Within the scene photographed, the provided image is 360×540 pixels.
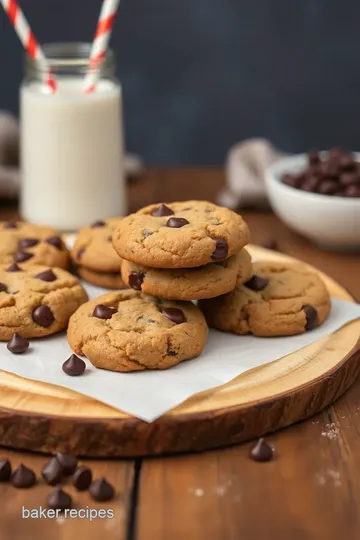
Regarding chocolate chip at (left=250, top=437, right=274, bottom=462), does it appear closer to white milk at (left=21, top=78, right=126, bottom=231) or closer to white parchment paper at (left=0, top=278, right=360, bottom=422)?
white parchment paper at (left=0, top=278, right=360, bottom=422)

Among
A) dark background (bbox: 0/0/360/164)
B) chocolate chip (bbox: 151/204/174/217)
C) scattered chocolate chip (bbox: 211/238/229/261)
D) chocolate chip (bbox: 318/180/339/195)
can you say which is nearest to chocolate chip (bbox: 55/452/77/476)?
scattered chocolate chip (bbox: 211/238/229/261)

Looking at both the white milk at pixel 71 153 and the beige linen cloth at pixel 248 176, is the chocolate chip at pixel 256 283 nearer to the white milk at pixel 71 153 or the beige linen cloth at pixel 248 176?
the white milk at pixel 71 153

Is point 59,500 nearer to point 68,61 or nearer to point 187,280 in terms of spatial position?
point 187,280

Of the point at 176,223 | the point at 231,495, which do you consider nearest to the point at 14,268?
the point at 176,223

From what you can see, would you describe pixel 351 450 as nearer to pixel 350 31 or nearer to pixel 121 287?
pixel 121 287

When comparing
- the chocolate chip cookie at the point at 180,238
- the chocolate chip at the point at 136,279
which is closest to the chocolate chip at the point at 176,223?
the chocolate chip cookie at the point at 180,238

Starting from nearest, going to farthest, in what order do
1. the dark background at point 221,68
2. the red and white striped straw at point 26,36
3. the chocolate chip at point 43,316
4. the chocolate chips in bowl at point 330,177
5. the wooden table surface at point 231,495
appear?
1. the wooden table surface at point 231,495
2. the chocolate chip at point 43,316
3. the red and white striped straw at point 26,36
4. the chocolate chips in bowl at point 330,177
5. the dark background at point 221,68

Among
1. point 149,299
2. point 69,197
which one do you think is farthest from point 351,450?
point 69,197
